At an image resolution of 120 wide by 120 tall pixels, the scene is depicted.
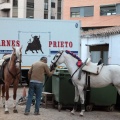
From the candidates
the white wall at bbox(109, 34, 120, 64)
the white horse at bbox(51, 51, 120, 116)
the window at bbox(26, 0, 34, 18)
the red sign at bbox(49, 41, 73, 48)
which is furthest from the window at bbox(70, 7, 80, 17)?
the white horse at bbox(51, 51, 120, 116)

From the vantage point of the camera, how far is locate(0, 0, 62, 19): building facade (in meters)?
65.2

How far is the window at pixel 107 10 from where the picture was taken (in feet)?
164

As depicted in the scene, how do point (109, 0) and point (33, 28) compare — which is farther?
point (109, 0)

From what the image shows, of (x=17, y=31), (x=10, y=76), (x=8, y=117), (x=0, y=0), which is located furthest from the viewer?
(x=0, y=0)

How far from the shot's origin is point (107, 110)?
12.4 m

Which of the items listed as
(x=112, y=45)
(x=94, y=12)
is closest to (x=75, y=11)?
(x=94, y=12)

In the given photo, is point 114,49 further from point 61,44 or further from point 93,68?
point 93,68

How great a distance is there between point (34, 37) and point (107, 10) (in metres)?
32.8

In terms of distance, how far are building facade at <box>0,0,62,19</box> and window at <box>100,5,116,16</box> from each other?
17.9 meters

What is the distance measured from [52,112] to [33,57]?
840 centimetres

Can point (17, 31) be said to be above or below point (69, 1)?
below

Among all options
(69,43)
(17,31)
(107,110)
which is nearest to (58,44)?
(69,43)

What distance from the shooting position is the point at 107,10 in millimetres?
51062

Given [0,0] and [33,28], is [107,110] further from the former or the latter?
[0,0]
